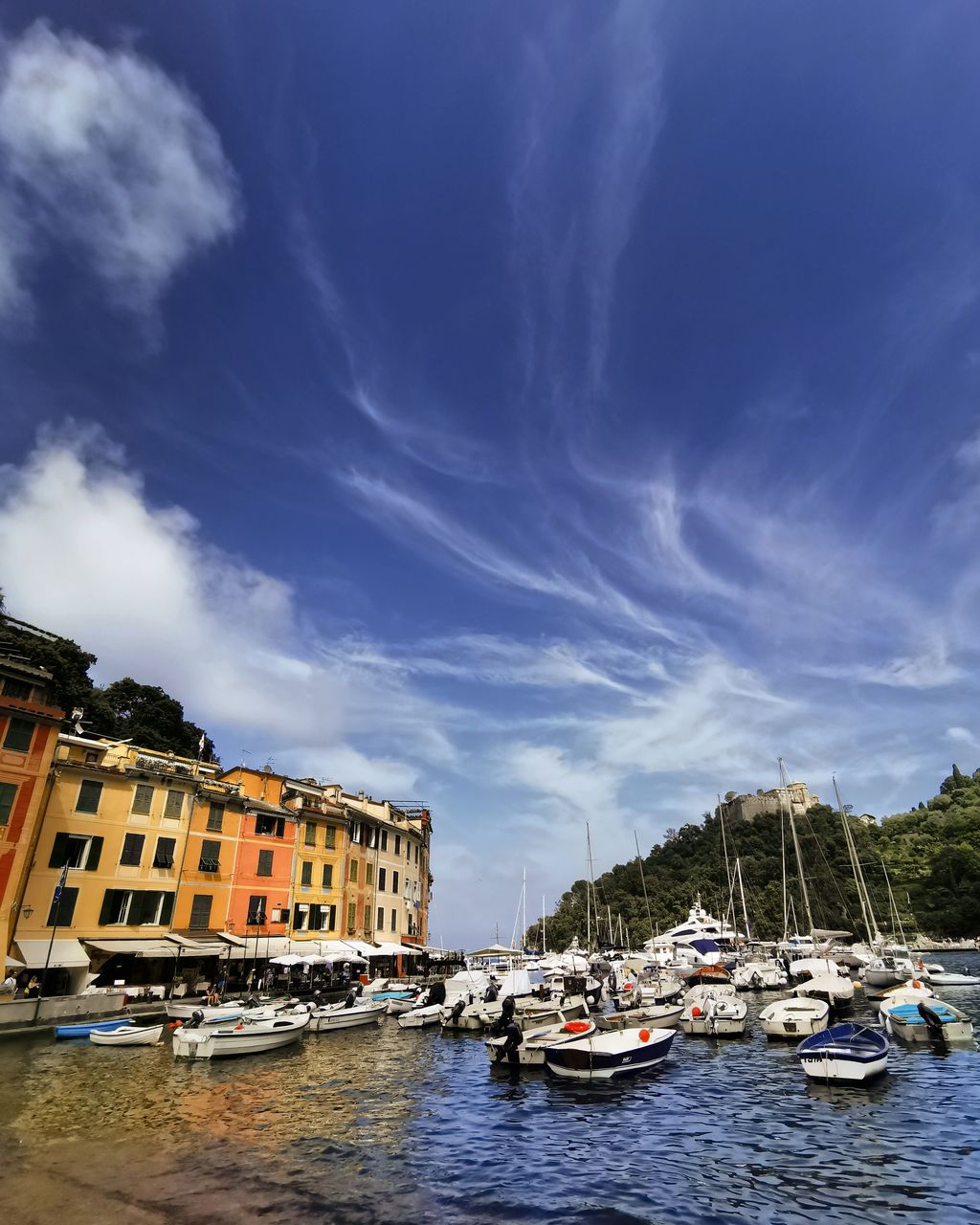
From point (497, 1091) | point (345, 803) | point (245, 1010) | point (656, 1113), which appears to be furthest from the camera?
point (345, 803)

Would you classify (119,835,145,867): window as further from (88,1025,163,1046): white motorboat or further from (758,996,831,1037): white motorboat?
(758,996,831,1037): white motorboat

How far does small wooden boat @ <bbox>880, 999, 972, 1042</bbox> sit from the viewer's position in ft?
91.3

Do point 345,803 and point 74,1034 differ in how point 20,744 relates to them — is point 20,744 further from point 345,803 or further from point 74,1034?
point 345,803

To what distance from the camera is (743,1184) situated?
531 inches

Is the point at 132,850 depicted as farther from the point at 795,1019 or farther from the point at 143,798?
the point at 795,1019

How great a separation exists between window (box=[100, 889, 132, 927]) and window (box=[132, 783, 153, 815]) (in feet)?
14.2

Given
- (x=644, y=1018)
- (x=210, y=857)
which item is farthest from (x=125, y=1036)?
(x=644, y=1018)

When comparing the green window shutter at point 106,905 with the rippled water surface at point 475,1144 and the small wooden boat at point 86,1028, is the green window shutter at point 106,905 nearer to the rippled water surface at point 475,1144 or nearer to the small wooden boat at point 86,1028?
the small wooden boat at point 86,1028

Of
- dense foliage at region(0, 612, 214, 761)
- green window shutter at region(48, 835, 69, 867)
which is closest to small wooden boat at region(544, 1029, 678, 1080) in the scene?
green window shutter at region(48, 835, 69, 867)

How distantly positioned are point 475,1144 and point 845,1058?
11798 millimetres

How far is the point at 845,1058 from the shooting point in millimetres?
21016

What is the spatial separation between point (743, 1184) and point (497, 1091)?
10644 millimetres

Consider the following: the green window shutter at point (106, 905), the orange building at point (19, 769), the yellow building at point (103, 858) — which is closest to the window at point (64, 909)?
the yellow building at point (103, 858)

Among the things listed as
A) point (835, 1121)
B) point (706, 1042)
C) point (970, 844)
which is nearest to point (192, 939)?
point (706, 1042)
